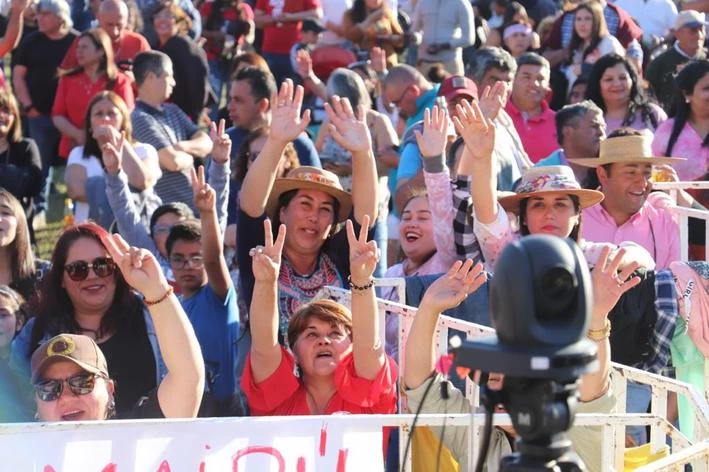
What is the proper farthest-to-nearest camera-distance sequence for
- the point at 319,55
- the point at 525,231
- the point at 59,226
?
the point at 319,55, the point at 59,226, the point at 525,231

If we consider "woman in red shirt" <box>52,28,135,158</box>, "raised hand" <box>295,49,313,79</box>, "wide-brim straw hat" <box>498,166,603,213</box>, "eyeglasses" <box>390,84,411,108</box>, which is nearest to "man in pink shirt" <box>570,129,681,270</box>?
"wide-brim straw hat" <box>498,166,603,213</box>

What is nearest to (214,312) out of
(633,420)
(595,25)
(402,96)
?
(633,420)

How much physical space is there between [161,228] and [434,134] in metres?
1.48

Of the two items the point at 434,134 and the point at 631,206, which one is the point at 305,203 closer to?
the point at 434,134

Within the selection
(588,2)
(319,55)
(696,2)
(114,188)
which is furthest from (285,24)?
(114,188)

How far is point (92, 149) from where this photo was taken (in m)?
8.21

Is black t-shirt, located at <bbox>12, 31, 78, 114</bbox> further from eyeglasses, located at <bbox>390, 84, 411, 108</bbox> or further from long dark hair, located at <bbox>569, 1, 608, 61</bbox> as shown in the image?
long dark hair, located at <bbox>569, 1, 608, 61</bbox>

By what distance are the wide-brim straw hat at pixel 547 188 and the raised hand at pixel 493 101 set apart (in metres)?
0.90

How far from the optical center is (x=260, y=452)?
3.85 meters

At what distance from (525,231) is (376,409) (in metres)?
1.31

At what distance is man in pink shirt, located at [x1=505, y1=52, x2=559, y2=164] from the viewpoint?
29.4ft

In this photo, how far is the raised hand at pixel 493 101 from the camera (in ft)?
22.1

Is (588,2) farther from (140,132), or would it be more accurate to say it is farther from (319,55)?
(140,132)

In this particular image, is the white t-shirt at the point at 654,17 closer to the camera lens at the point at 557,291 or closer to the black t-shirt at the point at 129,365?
the black t-shirt at the point at 129,365
